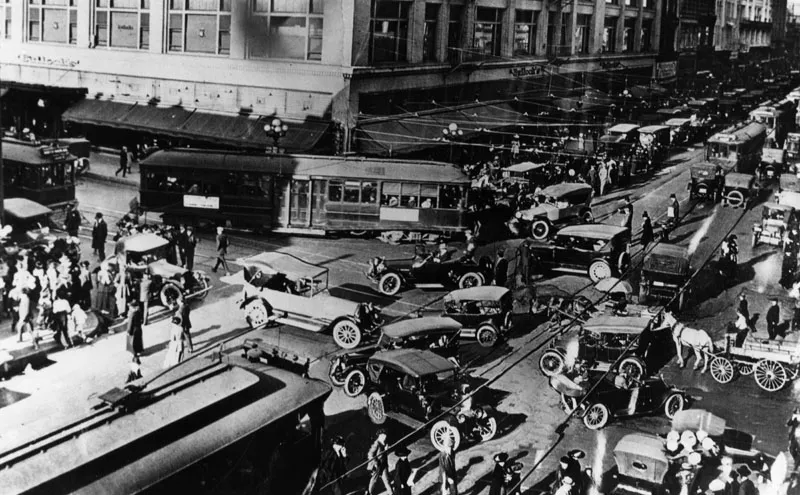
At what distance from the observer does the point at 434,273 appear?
25359 mm

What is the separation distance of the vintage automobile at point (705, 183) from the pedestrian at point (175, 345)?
30.0m

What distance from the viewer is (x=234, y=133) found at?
35500mm

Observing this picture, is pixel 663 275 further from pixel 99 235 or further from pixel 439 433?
pixel 99 235

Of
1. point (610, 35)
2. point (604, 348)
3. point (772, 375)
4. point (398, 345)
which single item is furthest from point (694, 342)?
point (610, 35)

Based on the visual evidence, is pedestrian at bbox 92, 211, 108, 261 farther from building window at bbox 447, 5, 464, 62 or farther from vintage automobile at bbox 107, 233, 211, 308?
building window at bbox 447, 5, 464, 62

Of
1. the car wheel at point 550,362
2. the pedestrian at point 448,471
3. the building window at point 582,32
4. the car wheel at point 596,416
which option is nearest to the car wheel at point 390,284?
the car wheel at point 550,362

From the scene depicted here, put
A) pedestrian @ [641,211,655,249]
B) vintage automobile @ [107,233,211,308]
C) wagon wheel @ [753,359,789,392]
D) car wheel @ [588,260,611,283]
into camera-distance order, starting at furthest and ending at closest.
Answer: pedestrian @ [641,211,655,249] → car wheel @ [588,260,611,283] → vintage automobile @ [107,233,211,308] → wagon wheel @ [753,359,789,392]

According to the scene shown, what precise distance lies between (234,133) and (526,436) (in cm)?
2327

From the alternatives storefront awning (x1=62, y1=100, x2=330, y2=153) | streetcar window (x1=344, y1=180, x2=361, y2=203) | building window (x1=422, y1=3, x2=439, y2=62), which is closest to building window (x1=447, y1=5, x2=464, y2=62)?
building window (x1=422, y1=3, x2=439, y2=62)

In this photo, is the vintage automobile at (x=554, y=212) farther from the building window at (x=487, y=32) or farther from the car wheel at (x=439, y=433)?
the car wheel at (x=439, y=433)

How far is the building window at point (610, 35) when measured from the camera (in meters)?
67.3

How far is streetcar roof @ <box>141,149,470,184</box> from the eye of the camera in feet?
104

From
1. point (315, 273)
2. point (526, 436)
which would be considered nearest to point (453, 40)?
point (315, 273)

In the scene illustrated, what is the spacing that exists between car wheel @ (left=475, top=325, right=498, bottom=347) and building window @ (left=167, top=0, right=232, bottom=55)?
1851cm
